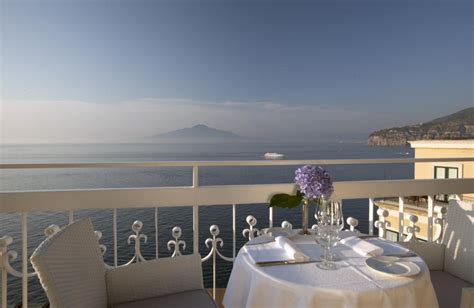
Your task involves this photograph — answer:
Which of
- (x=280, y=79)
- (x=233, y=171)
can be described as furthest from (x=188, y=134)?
(x=233, y=171)

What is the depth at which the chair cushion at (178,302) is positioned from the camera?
5.32ft

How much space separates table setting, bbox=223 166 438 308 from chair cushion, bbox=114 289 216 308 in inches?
6.1

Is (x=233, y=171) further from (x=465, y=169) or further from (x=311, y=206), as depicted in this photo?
(x=311, y=206)

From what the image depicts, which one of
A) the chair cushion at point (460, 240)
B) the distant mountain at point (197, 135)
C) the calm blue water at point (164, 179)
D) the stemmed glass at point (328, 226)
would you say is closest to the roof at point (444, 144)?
the calm blue water at point (164, 179)

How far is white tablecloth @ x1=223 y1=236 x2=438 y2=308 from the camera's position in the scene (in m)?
1.16

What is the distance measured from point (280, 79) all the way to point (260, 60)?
1797 mm

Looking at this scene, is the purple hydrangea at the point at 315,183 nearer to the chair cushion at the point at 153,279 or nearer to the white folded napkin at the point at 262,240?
the white folded napkin at the point at 262,240

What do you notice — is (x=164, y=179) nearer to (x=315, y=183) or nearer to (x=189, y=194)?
(x=189, y=194)

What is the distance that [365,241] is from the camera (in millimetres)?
1661

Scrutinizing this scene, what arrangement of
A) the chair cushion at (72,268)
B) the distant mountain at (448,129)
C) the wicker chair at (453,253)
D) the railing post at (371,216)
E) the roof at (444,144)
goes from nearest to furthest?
the chair cushion at (72,268), the wicker chair at (453,253), the railing post at (371,216), the roof at (444,144), the distant mountain at (448,129)

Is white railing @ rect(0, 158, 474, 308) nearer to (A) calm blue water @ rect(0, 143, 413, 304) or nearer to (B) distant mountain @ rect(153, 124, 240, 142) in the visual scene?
(A) calm blue water @ rect(0, 143, 413, 304)

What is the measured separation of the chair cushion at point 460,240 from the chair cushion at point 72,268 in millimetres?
1890

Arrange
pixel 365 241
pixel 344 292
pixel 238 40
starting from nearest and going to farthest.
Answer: pixel 344 292 → pixel 365 241 → pixel 238 40

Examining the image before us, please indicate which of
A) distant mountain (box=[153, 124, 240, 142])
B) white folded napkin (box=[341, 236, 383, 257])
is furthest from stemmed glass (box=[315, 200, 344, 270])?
distant mountain (box=[153, 124, 240, 142])
